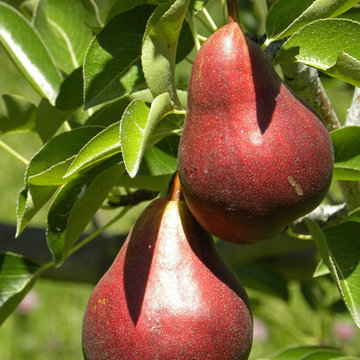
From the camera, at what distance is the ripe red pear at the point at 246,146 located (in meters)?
0.61

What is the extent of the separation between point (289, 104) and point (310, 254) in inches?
36.7

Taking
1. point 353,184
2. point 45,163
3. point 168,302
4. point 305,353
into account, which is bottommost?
point 305,353

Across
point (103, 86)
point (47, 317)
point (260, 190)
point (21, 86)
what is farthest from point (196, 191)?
point (21, 86)

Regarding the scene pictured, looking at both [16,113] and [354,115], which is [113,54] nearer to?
[16,113]

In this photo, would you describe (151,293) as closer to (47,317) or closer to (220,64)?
(220,64)

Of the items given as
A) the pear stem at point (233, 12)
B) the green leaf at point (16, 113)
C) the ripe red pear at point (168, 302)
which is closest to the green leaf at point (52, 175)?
the ripe red pear at point (168, 302)

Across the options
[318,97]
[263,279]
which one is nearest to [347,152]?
[318,97]

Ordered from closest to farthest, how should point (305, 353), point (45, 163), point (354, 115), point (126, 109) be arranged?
point (126, 109), point (45, 163), point (354, 115), point (305, 353)

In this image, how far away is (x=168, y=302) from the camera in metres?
0.64

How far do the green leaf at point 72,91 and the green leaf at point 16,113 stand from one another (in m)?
0.09

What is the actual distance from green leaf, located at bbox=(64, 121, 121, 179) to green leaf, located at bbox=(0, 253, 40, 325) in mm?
400

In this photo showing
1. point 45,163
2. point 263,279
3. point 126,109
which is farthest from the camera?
point 263,279

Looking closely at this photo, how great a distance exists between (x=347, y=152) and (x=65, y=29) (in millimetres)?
521

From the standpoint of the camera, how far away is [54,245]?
81 centimetres
